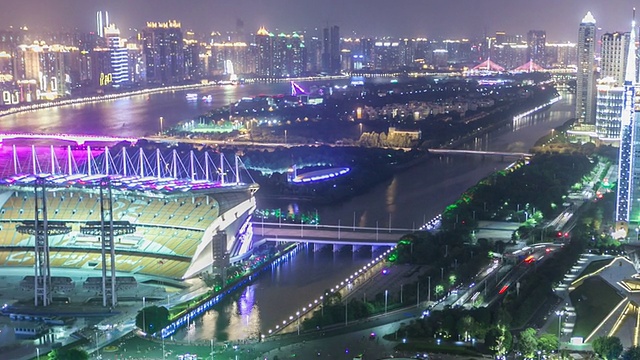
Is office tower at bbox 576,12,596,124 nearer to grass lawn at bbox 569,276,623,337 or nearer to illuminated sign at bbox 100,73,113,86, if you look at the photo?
grass lawn at bbox 569,276,623,337

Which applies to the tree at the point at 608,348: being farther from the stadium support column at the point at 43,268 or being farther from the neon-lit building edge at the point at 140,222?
the stadium support column at the point at 43,268

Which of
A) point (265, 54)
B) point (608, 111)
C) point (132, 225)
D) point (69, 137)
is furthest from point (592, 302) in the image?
point (265, 54)

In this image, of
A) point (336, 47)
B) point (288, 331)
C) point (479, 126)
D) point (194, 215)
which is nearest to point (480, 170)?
point (479, 126)

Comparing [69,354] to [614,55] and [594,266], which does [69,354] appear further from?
[614,55]

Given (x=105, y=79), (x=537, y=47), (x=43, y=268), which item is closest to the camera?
(x=43, y=268)

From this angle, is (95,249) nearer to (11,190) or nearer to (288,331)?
(11,190)

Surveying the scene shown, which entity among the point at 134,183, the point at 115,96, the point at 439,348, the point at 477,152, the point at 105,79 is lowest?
the point at 439,348
